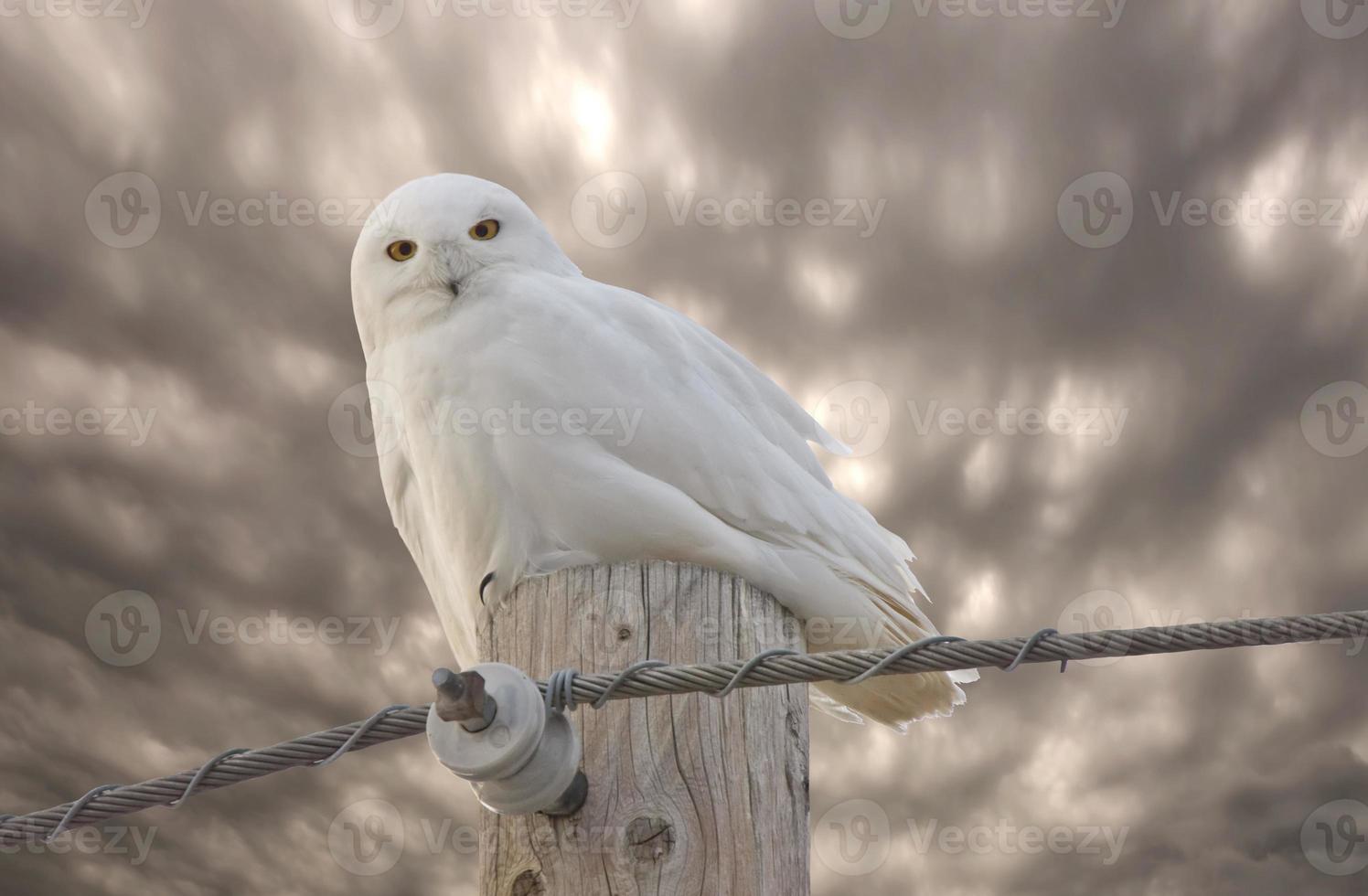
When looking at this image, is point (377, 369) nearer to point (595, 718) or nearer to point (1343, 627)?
point (595, 718)

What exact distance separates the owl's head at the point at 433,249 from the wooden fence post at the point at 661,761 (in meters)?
1.35

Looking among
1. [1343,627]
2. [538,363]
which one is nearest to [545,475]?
[538,363]

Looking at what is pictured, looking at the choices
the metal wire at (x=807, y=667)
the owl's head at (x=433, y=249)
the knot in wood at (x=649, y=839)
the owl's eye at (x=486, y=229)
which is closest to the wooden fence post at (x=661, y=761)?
the knot in wood at (x=649, y=839)

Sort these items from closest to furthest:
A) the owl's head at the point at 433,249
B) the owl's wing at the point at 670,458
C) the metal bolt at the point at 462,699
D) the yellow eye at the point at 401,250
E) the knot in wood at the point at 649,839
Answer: the metal bolt at the point at 462,699 < the knot in wood at the point at 649,839 < the owl's wing at the point at 670,458 < the owl's head at the point at 433,249 < the yellow eye at the point at 401,250

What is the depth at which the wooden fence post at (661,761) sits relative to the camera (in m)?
2.08

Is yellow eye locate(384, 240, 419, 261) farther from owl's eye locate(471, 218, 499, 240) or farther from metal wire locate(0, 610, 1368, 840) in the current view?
metal wire locate(0, 610, 1368, 840)

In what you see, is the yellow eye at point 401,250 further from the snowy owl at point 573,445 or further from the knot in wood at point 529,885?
the knot in wood at point 529,885

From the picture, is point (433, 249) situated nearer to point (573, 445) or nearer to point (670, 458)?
point (573, 445)

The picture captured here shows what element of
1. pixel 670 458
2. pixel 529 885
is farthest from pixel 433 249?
pixel 529 885

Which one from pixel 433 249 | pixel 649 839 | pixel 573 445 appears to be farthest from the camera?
pixel 433 249

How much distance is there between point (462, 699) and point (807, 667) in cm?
64

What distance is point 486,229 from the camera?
3605 mm

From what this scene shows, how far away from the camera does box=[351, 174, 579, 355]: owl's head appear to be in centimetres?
342

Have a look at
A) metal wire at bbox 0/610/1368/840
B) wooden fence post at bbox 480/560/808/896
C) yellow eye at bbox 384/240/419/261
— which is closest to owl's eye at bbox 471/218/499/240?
yellow eye at bbox 384/240/419/261
